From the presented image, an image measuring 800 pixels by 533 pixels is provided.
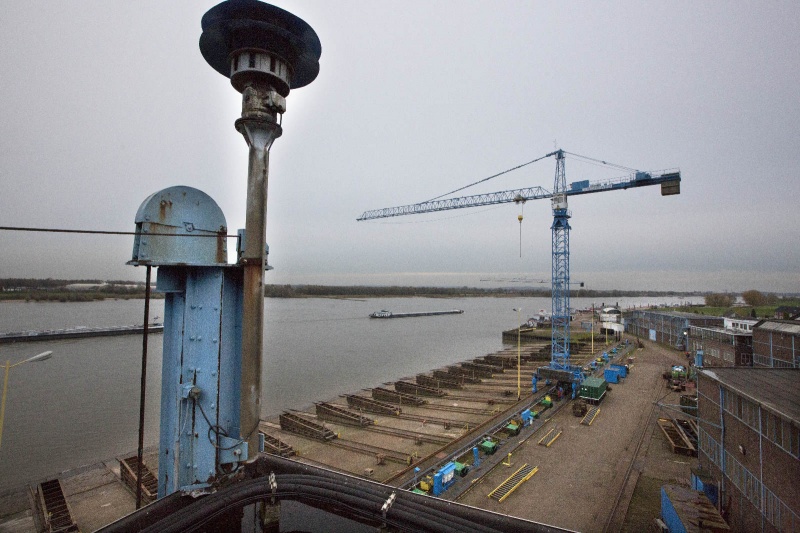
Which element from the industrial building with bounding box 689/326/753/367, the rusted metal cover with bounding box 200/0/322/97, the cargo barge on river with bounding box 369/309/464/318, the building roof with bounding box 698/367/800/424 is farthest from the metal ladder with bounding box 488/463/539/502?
the cargo barge on river with bounding box 369/309/464/318

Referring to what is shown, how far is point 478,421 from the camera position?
2256 centimetres

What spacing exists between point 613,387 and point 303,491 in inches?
1217

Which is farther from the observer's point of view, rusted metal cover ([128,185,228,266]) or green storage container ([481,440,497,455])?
green storage container ([481,440,497,455])

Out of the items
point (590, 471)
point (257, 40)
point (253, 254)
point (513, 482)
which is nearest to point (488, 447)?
point (513, 482)

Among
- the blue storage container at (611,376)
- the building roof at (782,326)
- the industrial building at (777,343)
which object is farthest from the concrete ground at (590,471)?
the building roof at (782,326)

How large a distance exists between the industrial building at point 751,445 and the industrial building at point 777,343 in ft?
46.5

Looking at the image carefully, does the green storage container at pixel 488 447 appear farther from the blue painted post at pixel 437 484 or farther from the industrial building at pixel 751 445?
the industrial building at pixel 751 445

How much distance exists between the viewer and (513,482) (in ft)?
46.0

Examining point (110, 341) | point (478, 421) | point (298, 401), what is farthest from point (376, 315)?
point (478, 421)

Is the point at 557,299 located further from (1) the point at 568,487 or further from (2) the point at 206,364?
(2) the point at 206,364

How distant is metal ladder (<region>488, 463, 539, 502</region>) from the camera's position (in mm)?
13131

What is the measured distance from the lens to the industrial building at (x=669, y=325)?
43875mm

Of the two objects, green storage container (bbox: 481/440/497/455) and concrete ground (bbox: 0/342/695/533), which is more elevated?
green storage container (bbox: 481/440/497/455)

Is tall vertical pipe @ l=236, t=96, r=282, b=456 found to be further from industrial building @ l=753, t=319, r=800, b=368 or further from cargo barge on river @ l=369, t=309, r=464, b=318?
cargo barge on river @ l=369, t=309, r=464, b=318
